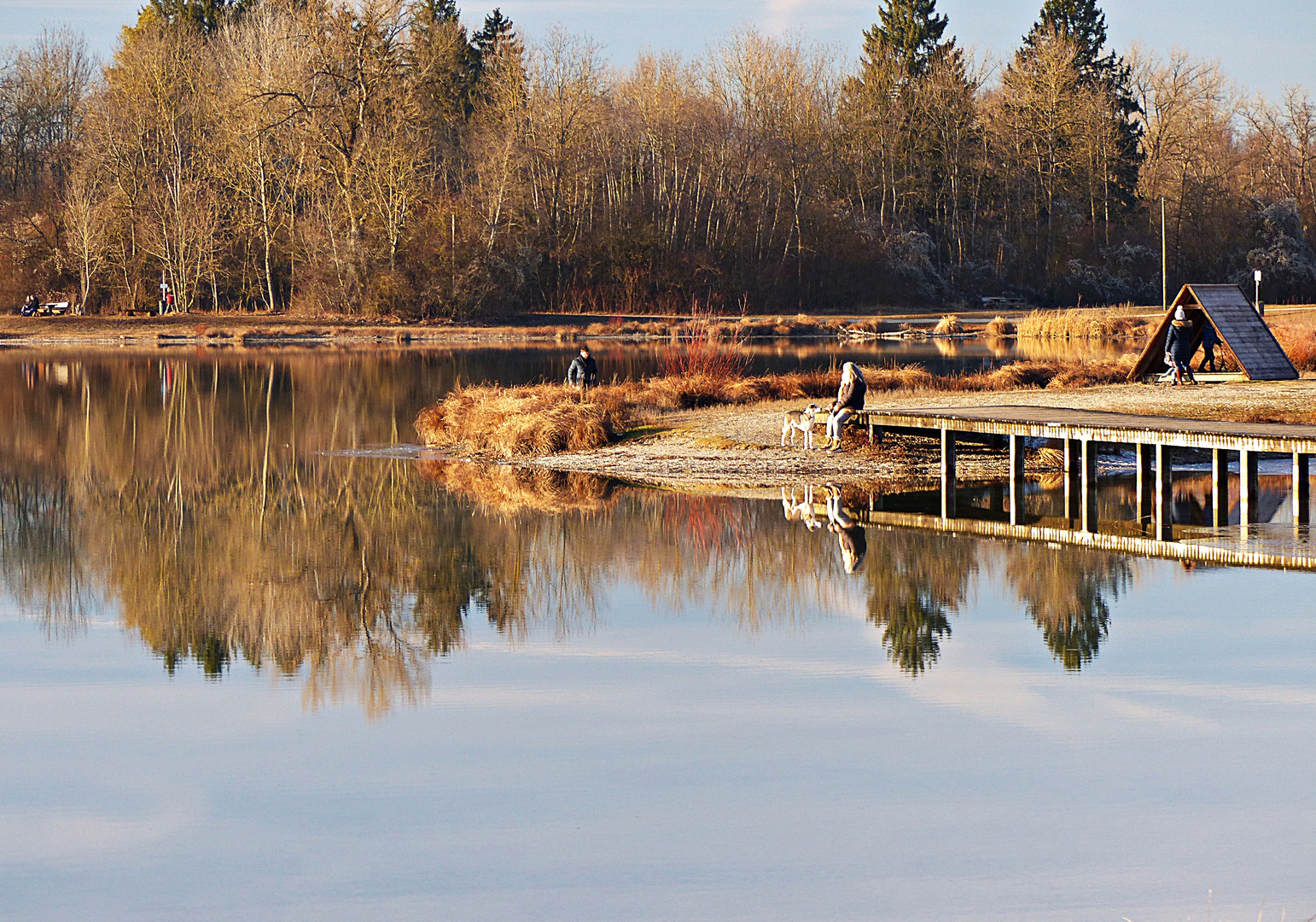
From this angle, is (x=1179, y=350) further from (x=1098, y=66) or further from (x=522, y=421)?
(x=1098, y=66)

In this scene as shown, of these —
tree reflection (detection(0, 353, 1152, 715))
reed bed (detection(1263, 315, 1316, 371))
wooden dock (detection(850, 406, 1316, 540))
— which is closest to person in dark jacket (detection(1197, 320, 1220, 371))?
reed bed (detection(1263, 315, 1316, 371))

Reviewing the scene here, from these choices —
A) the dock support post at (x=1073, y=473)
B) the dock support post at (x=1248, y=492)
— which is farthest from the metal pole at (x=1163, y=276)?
the dock support post at (x=1248, y=492)

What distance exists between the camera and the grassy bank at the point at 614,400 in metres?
24.7

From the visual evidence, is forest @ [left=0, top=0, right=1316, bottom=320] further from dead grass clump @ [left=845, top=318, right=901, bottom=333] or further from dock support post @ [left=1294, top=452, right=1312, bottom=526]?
dock support post @ [left=1294, top=452, right=1312, bottom=526]

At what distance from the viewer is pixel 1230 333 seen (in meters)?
28.4

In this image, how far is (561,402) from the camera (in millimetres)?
25625

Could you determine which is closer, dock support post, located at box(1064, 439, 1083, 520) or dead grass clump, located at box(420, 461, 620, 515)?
dock support post, located at box(1064, 439, 1083, 520)

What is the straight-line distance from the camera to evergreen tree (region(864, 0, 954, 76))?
292ft

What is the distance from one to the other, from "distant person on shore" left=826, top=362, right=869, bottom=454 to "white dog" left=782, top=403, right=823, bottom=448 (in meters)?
0.27

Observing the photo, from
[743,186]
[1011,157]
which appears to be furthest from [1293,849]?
[1011,157]

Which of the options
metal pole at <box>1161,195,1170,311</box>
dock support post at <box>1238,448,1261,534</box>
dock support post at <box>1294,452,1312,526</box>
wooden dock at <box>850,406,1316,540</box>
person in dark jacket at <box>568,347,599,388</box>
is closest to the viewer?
dock support post at <box>1294,452,1312,526</box>

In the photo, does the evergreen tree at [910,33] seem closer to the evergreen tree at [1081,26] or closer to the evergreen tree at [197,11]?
the evergreen tree at [1081,26]

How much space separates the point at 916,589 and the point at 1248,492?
584cm

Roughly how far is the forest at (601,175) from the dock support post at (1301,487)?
170ft
